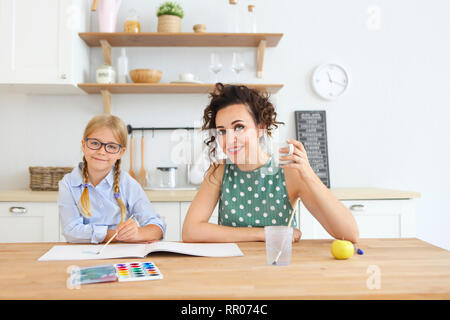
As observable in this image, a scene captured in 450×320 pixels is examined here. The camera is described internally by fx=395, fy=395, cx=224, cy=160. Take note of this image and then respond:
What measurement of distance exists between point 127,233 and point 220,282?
1.66 feet

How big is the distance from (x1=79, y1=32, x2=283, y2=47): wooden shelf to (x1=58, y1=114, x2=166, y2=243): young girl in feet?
3.97

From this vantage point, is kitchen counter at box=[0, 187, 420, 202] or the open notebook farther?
kitchen counter at box=[0, 187, 420, 202]

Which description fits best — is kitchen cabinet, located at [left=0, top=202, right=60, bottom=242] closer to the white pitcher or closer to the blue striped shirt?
the blue striped shirt

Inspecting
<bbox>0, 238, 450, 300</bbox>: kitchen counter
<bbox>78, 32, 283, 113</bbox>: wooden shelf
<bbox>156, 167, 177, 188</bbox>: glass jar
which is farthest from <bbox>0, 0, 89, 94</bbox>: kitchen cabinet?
<bbox>0, 238, 450, 300</bbox>: kitchen counter

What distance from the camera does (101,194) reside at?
159 centimetres

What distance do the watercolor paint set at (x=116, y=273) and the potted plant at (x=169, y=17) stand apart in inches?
80.4

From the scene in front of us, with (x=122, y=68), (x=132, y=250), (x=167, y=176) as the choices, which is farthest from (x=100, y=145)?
(x=122, y=68)

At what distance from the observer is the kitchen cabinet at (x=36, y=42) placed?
8.06 feet

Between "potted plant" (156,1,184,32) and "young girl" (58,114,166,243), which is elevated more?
"potted plant" (156,1,184,32)

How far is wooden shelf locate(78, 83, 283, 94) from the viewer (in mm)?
2552

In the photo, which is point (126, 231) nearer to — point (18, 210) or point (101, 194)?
point (101, 194)

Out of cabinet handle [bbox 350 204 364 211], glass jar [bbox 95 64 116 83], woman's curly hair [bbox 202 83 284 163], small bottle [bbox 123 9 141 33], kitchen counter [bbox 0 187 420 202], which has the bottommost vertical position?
cabinet handle [bbox 350 204 364 211]

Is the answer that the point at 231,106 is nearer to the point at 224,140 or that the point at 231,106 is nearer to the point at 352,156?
the point at 224,140
